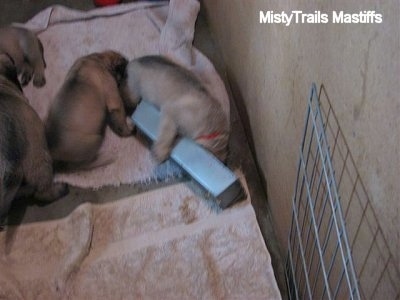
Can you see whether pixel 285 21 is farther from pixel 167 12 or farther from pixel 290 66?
pixel 167 12

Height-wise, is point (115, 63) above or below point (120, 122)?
above

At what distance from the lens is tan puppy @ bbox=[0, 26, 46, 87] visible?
2129 mm

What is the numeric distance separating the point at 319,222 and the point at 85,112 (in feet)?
3.13

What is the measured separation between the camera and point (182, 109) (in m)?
1.75

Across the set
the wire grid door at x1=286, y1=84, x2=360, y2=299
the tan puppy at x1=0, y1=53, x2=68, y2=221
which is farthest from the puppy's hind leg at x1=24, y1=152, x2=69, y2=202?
the wire grid door at x1=286, y1=84, x2=360, y2=299

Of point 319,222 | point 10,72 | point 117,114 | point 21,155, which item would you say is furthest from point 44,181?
point 319,222

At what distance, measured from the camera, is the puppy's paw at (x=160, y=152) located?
5.85 feet

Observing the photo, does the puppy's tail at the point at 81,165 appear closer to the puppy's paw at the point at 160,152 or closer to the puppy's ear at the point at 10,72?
the puppy's paw at the point at 160,152

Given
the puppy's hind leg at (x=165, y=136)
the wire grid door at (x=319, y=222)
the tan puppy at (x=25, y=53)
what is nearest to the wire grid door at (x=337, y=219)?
the wire grid door at (x=319, y=222)

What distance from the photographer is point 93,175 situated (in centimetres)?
185

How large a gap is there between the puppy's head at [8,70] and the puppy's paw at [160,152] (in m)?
0.58

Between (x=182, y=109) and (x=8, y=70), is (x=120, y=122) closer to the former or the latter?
(x=182, y=109)

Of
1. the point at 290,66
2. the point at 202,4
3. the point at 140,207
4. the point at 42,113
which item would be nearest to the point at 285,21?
the point at 290,66

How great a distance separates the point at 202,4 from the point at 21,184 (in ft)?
4.09
